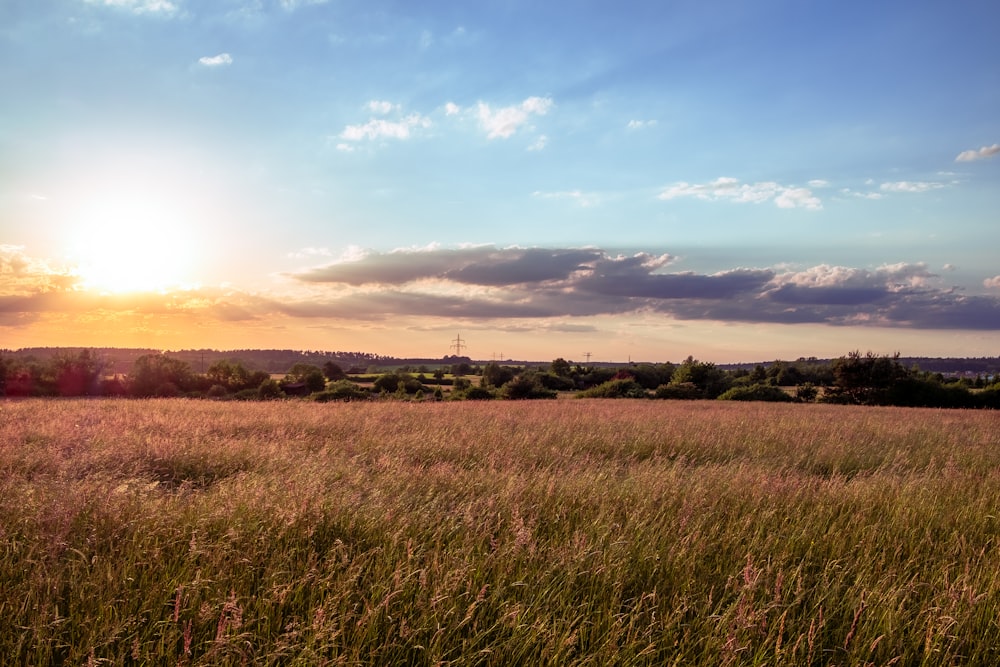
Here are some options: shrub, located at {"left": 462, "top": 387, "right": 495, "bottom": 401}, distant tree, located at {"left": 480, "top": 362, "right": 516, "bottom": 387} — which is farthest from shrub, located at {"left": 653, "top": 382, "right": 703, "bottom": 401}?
distant tree, located at {"left": 480, "top": 362, "right": 516, "bottom": 387}

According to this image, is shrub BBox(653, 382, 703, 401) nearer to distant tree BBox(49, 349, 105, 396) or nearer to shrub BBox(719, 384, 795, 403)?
shrub BBox(719, 384, 795, 403)

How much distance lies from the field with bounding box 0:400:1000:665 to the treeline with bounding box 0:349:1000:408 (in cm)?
2293

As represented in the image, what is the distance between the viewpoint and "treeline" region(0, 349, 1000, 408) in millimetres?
38281

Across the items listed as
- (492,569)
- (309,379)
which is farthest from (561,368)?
(492,569)

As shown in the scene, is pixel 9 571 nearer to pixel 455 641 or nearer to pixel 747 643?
pixel 455 641

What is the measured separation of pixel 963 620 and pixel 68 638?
16.7 feet

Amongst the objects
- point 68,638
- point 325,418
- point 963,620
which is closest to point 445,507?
point 68,638

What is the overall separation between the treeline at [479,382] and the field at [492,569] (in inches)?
903

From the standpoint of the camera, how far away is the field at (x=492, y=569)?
302 cm

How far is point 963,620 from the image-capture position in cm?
348

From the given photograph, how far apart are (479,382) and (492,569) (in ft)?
195

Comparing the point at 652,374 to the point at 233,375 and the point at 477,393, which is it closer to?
the point at 477,393

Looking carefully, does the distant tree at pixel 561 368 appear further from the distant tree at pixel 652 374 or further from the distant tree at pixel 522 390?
the distant tree at pixel 522 390

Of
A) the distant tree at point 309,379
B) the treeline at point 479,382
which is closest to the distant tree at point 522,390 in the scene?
the treeline at point 479,382
